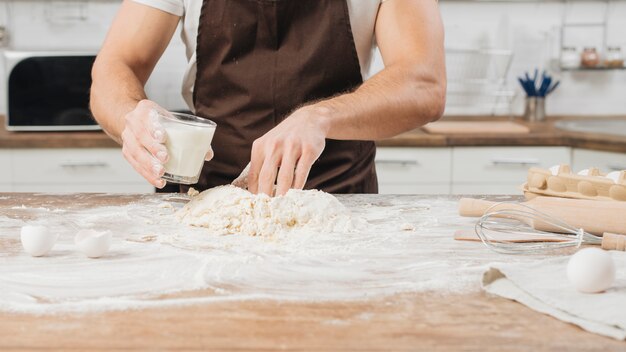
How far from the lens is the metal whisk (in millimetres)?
1185

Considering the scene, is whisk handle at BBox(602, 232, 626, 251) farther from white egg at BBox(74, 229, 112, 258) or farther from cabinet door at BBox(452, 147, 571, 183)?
cabinet door at BBox(452, 147, 571, 183)

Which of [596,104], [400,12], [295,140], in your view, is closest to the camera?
[295,140]

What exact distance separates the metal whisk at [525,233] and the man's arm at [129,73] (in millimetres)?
573

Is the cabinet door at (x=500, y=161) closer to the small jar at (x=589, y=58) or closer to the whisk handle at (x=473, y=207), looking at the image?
the small jar at (x=589, y=58)

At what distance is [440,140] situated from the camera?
9.01ft

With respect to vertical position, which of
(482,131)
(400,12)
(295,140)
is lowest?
(482,131)

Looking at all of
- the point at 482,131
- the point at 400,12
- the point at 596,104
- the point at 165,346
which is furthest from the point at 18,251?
the point at 596,104

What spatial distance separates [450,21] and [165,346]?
9.06 feet

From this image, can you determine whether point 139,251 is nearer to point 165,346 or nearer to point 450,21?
point 165,346

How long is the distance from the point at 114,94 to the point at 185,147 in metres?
0.42

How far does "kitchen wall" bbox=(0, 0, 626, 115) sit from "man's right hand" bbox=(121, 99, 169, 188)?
182 centimetres

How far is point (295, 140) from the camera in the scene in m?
1.34

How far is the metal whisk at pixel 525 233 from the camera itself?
1.18 m

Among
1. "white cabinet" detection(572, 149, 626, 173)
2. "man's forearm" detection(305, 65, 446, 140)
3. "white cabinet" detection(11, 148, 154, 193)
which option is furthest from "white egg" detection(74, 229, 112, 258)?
"white cabinet" detection(572, 149, 626, 173)
